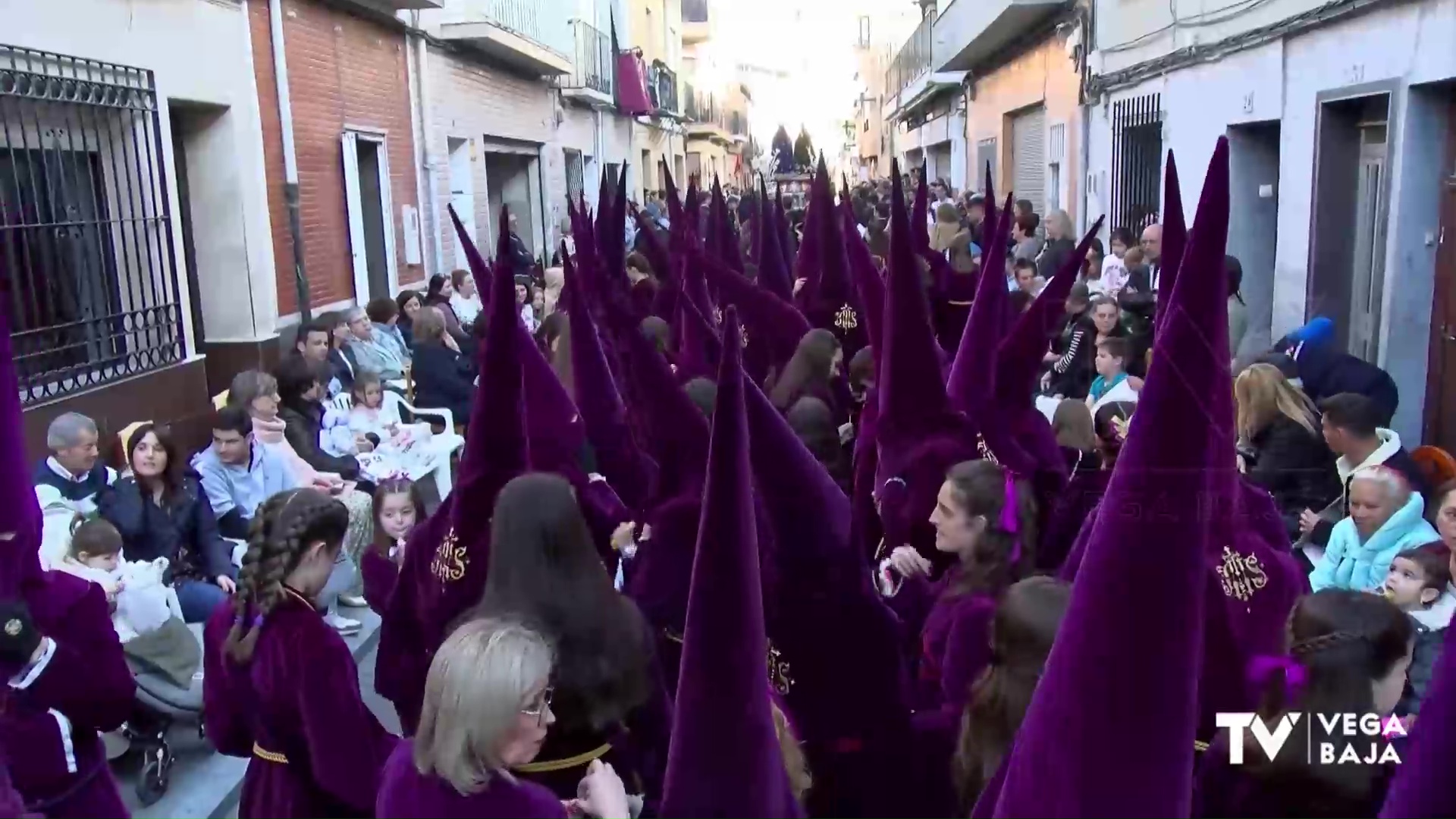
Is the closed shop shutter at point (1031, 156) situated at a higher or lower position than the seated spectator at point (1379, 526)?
higher

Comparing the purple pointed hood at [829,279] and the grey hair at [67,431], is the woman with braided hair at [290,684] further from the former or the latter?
the purple pointed hood at [829,279]

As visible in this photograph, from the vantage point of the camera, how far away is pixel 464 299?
982cm

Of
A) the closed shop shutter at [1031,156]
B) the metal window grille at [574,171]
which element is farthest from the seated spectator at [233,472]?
the metal window grille at [574,171]

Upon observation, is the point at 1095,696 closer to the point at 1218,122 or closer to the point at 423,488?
the point at 423,488

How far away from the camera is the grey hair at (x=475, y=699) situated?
179cm

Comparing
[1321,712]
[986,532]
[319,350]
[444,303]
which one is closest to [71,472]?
[319,350]

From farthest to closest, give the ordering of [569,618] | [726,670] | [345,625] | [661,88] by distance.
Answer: [661,88] → [345,625] → [569,618] → [726,670]

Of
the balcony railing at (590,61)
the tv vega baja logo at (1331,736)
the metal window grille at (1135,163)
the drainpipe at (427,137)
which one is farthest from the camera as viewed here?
the balcony railing at (590,61)

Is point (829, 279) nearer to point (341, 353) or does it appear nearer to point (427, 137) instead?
point (341, 353)

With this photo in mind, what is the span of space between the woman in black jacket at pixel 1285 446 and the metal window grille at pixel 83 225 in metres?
5.28

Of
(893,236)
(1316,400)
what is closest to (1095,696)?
(893,236)

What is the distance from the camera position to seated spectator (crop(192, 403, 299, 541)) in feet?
16.5

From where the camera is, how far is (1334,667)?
187 cm

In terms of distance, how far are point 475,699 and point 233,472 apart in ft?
12.3
